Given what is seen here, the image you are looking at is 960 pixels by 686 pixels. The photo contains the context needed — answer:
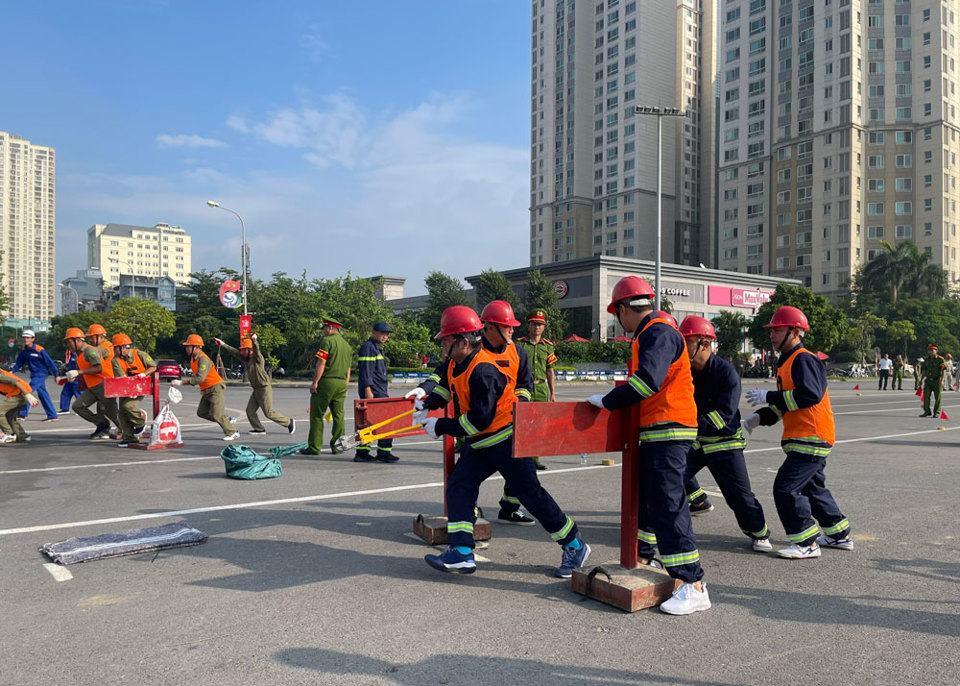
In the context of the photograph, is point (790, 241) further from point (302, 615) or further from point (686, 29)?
point (302, 615)

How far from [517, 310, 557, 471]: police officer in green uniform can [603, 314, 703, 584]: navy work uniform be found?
4.37 m

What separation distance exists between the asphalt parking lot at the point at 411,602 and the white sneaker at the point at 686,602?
0.16ft

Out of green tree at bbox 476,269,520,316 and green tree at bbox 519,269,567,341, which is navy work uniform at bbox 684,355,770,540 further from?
green tree at bbox 476,269,520,316

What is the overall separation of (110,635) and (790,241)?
8876cm

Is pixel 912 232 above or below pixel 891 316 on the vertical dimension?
above

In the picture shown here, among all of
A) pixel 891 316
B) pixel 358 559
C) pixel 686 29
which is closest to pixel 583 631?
pixel 358 559

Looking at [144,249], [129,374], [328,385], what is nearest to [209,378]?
[129,374]

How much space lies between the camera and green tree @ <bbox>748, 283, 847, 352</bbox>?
162 feet

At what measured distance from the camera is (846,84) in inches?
3039

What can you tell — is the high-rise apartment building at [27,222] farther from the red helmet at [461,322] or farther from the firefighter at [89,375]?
the red helmet at [461,322]

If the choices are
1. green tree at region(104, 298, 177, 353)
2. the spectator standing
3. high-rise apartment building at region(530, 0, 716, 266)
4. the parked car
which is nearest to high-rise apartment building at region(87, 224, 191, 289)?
high-rise apartment building at region(530, 0, 716, 266)

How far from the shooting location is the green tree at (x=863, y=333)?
57.4 m

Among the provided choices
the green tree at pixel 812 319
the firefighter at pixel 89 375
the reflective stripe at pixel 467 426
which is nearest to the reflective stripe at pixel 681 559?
the reflective stripe at pixel 467 426

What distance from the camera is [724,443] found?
5.32 meters
